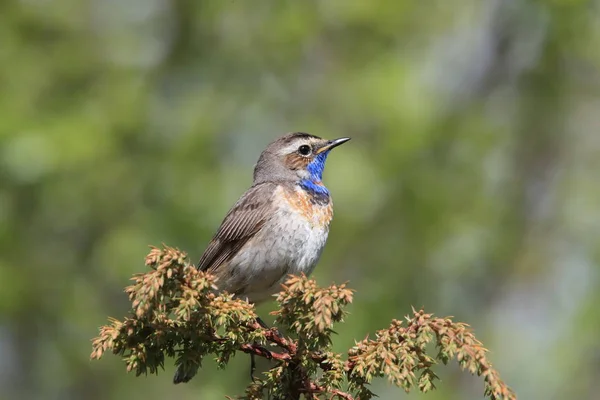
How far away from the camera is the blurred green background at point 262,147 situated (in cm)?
855

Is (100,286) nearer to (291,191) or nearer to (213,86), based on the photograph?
(213,86)

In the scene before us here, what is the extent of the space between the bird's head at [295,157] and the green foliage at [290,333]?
3075 mm

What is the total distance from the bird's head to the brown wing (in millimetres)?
432

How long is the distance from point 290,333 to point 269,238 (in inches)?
91.9

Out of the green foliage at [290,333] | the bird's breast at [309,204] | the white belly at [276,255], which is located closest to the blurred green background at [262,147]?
the bird's breast at [309,204]

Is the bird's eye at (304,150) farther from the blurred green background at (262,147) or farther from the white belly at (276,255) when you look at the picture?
the blurred green background at (262,147)

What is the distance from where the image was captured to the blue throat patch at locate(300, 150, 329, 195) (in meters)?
6.02

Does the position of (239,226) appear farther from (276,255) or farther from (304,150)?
(304,150)

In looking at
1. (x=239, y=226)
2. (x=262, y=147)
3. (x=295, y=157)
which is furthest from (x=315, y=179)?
(x=262, y=147)

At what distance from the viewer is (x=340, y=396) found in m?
3.15

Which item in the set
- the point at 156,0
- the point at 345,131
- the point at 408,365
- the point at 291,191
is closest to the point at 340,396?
the point at 408,365

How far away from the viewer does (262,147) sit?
29.2 feet

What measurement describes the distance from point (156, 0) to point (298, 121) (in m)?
2.30

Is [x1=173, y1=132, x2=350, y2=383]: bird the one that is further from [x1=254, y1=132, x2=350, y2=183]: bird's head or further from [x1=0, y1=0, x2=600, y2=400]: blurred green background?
[x1=0, y1=0, x2=600, y2=400]: blurred green background
